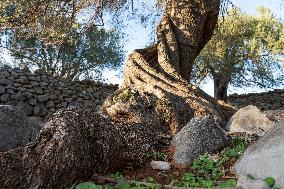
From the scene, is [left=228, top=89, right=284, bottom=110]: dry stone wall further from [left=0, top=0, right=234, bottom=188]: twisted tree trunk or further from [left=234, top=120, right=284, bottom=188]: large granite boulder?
[left=234, top=120, right=284, bottom=188]: large granite boulder

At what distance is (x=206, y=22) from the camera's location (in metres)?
12.6

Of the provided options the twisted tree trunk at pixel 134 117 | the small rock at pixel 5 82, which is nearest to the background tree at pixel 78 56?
the small rock at pixel 5 82

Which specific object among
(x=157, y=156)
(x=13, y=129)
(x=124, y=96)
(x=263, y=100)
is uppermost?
(x=263, y=100)

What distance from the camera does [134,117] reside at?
871 centimetres

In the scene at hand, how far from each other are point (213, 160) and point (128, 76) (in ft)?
15.3

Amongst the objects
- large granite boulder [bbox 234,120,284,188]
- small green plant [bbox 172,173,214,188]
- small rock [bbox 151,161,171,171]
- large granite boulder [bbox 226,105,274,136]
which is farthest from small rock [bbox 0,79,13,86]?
large granite boulder [bbox 234,120,284,188]

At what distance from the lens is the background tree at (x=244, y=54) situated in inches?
1169

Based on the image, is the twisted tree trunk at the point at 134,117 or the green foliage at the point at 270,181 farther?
the twisted tree trunk at the point at 134,117

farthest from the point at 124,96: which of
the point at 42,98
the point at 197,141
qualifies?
the point at 42,98

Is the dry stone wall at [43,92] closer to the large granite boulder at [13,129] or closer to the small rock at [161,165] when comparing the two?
the large granite boulder at [13,129]

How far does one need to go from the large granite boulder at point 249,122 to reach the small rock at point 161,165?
8.91 feet

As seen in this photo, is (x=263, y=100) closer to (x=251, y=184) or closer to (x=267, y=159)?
(x=267, y=159)

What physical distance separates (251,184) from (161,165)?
255cm

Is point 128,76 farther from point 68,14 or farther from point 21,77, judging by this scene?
point 21,77
